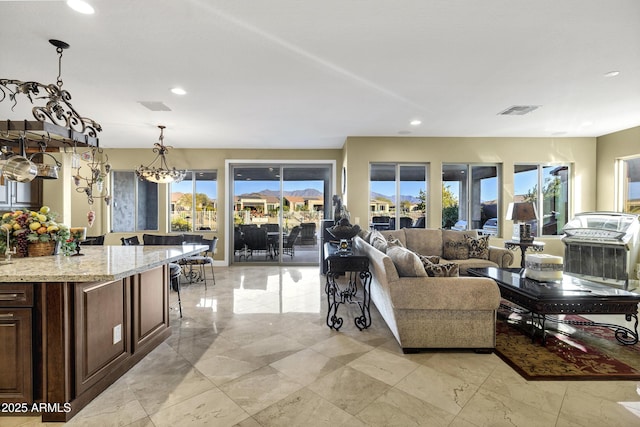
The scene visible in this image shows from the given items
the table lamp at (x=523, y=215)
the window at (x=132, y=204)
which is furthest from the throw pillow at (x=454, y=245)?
the window at (x=132, y=204)

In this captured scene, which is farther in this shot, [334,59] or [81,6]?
[334,59]

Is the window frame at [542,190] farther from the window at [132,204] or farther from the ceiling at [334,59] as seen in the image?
the window at [132,204]

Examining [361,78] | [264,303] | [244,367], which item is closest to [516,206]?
[361,78]

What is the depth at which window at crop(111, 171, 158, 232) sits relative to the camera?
7312mm

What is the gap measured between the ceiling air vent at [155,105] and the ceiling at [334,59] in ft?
0.31

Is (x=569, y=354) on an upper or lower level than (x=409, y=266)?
lower

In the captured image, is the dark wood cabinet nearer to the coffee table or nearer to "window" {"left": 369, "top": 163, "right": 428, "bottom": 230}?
the coffee table

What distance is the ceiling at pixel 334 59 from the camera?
2.28m

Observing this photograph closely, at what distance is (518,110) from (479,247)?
216 centimetres

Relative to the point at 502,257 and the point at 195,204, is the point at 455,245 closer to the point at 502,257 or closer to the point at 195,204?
the point at 502,257

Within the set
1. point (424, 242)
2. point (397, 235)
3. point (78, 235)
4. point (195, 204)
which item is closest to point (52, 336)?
point (78, 235)

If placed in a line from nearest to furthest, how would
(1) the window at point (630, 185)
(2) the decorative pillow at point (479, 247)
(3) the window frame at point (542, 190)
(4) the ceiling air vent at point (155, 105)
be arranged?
(4) the ceiling air vent at point (155, 105) → (2) the decorative pillow at point (479, 247) → (1) the window at point (630, 185) → (3) the window frame at point (542, 190)

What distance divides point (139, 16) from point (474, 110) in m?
4.28

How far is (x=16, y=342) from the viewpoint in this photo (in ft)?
6.41
